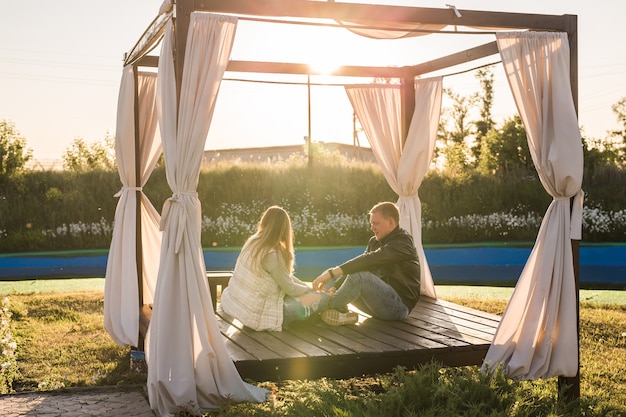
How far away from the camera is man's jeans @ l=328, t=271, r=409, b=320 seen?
17.3 feet

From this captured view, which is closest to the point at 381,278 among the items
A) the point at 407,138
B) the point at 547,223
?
the point at 547,223

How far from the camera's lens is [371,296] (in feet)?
17.5

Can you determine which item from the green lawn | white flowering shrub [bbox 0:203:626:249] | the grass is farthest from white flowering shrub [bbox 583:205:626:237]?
the grass

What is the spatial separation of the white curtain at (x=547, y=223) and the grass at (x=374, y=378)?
0.26 meters

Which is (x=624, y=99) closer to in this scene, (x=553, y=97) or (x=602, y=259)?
(x=602, y=259)

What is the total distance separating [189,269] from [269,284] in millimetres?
985

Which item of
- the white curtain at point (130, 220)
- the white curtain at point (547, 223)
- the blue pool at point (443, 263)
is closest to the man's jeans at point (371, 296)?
the white curtain at point (547, 223)

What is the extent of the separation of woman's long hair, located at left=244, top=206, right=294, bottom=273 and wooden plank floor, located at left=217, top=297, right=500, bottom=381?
55 cm

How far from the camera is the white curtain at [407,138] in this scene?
21.8 feet

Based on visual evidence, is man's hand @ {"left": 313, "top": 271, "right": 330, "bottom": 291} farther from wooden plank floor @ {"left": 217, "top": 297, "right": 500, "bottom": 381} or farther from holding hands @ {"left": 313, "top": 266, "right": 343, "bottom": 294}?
wooden plank floor @ {"left": 217, "top": 297, "right": 500, "bottom": 381}

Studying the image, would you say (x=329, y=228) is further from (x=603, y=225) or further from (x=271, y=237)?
(x=271, y=237)

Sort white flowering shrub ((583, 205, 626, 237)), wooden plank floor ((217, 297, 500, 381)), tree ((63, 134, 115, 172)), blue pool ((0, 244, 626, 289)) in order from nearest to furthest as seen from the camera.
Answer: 1. wooden plank floor ((217, 297, 500, 381))
2. blue pool ((0, 244, 626, 289))
3. white flowering shrub ((583, 205, 626, 237))
4. tree ((63, 134, 115, 172))

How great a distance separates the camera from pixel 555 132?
459 centimetres

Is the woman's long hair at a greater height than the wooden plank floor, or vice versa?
the woman's long hair
